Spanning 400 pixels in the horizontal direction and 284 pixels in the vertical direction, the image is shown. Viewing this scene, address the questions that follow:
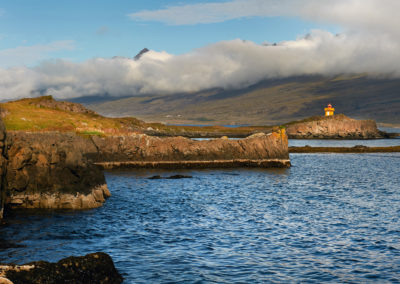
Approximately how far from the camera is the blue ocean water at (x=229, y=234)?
59.7 ft

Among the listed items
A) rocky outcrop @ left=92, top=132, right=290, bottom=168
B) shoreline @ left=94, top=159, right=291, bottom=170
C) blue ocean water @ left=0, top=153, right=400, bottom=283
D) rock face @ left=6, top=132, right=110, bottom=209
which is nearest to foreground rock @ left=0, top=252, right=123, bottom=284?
blue ocean water @ left=0, top=153, right=400, bottom=283

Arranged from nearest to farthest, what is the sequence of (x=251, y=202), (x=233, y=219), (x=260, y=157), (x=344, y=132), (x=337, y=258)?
(x=337, y=258) < (x=233, y=219) < (x=251, y=202) < (x=260, y=157) < (x=344, y=132)

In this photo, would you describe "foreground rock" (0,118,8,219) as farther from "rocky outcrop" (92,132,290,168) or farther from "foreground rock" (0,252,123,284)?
"rocky outcrop" (92,132,290,168)

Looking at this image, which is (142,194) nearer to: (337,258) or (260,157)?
(337,258)

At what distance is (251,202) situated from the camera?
35.9m

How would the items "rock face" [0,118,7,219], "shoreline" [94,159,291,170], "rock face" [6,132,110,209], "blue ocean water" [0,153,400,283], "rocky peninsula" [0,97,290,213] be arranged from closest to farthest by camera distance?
1. "blue ocean water" [0,153,400,283]
2. "rock face" [0,118,7,219]
3. "rock face" [6,132,110,209]
4. "rocky peninsula" [0,97,290,213]
5. "shoreline" [94,159,291,170]

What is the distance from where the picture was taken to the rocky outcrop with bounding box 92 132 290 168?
63884 mm

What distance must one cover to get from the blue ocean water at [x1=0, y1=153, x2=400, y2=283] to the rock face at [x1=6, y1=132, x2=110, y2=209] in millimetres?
1864

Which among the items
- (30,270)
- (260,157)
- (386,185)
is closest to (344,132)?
(260,157)

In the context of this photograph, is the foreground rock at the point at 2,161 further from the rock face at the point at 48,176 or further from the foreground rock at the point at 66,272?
the foreground rock at the point at 66,272

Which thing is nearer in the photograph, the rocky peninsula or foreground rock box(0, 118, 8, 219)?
foreground rock box(0, 118, 8, 219)

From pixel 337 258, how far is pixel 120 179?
34085mm

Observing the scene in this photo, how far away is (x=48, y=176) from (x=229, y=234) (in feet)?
47.8

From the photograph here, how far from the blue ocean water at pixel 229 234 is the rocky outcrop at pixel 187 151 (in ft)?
68.3
